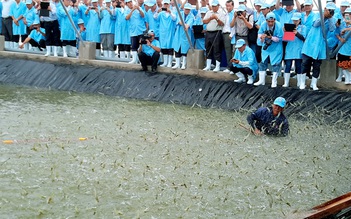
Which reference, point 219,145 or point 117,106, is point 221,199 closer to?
point 219,145

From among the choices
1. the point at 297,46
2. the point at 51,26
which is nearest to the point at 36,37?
the point at 51,26

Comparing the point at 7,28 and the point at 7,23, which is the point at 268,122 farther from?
the point at 7,28

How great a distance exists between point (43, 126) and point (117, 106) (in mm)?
3036

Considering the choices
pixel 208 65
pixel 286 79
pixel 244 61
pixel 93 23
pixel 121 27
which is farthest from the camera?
pixel 93 23

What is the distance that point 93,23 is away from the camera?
17172mm

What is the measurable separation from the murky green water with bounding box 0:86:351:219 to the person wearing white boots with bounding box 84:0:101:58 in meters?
4.54

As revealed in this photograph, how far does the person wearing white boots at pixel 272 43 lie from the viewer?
533 inches

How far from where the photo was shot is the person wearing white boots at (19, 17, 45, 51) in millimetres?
17703

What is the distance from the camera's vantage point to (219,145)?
10.3 metres

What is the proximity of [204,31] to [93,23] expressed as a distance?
3.49m

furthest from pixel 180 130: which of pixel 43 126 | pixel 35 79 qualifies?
pixel 35 79

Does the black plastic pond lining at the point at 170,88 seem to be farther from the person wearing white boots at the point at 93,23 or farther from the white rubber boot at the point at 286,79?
the person wearing white boots at the point at 93,23

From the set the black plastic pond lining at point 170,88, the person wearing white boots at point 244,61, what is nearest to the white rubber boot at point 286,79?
the black plastic pond lining at point 170,88

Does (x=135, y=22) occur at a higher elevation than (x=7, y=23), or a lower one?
higher
